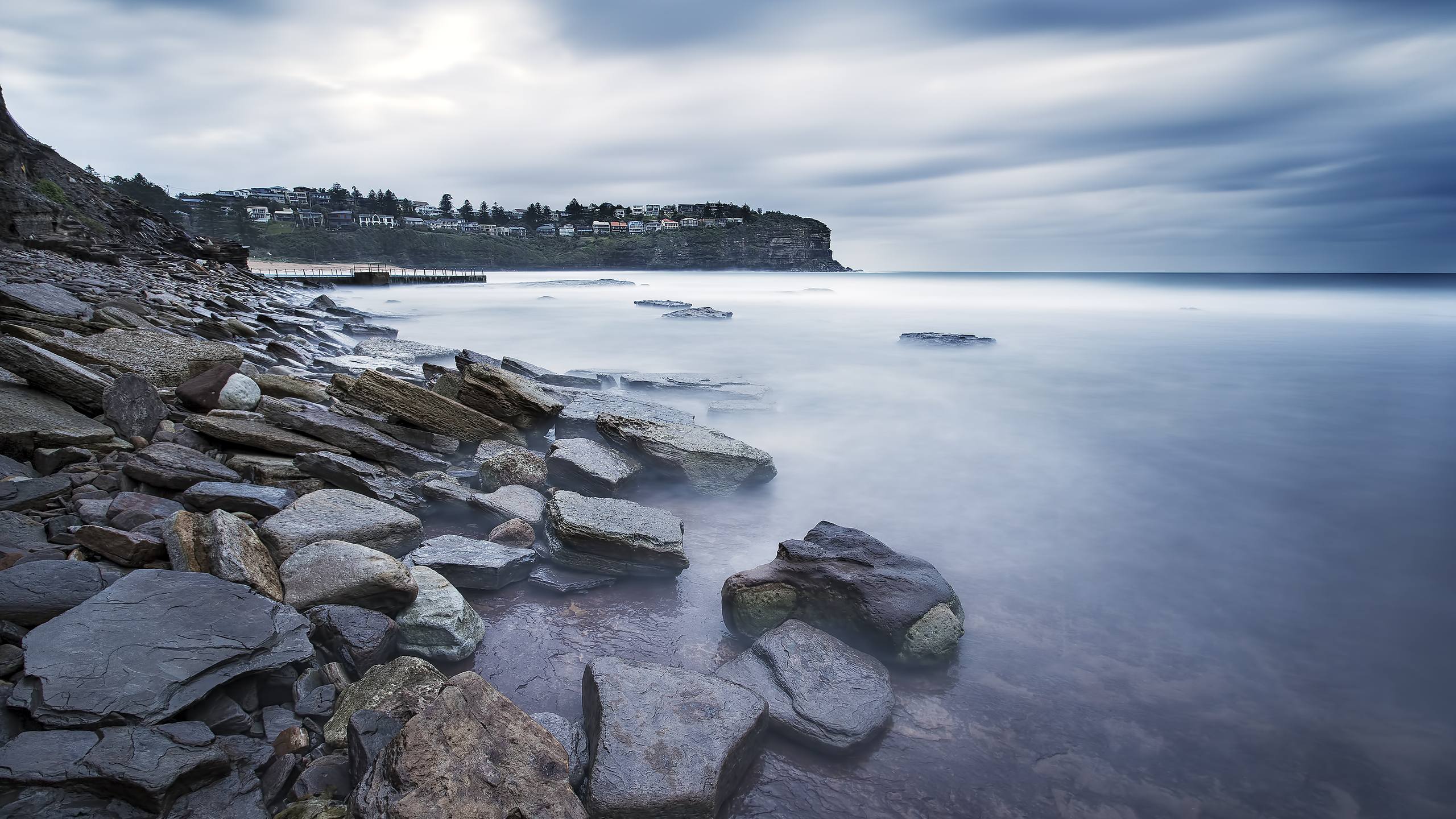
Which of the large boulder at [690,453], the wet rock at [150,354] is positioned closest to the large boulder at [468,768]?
the large boulder at [690,453]

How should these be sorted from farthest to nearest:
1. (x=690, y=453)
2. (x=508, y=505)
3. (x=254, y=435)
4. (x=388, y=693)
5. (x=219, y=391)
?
(x=690, y=453), (x=219, y=391), (x=508, y=505), (x=254, y=435), (x=388, y=693)

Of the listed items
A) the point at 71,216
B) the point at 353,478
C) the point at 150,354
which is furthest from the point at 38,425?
the point at 71,216

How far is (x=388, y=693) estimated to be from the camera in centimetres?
302

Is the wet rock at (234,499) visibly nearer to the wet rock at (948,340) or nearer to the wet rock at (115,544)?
the wet rock at (115,544)

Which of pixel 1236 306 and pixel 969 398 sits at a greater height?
pixel 1236 306

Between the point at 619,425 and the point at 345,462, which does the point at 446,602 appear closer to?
the point at 345,462

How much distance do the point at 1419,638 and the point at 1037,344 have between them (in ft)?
54.0

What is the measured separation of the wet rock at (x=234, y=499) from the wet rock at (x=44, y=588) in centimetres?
98

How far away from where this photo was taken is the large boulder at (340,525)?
3.91 meters

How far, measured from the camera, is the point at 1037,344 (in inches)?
792

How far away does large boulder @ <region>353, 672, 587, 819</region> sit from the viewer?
2.31 metres

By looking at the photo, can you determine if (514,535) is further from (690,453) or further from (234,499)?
(690,453)

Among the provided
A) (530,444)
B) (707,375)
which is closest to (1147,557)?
(530,444)

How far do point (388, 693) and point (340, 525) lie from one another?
5.39 ft
